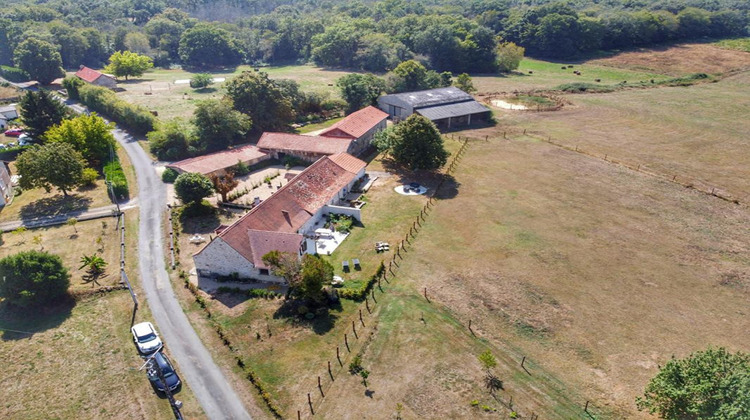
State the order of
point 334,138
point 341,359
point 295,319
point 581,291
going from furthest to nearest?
point 334,138 → point 581,291 → point 295,319 → point 341,359

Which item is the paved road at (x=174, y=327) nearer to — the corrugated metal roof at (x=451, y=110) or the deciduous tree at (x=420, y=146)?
the deciduous tree at (x=420, y=146)

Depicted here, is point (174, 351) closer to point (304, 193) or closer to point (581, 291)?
point (304, 193)

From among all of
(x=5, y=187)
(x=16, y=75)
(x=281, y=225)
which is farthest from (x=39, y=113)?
(x=16, y=75)

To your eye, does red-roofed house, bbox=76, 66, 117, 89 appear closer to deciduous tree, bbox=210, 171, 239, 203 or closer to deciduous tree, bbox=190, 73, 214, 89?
deciduous tree, bbox=190, 73, 214, 89

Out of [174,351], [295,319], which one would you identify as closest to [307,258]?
[295,319]

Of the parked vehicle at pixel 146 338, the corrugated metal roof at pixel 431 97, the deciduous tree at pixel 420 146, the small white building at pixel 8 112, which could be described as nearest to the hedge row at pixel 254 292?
the parked vehicle at pixel 146 338

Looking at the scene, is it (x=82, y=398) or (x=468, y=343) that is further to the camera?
(x=468, y=343)

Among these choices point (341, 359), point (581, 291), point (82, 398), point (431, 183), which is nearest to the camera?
point (82, 398)
